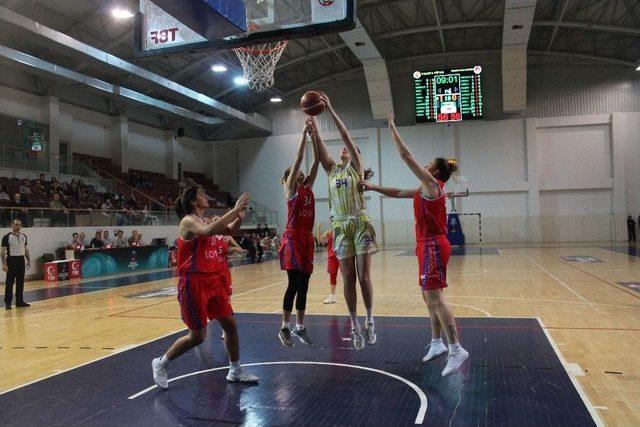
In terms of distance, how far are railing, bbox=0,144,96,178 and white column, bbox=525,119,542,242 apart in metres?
21.8

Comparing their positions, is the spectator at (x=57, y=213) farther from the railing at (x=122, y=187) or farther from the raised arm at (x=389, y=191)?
the raised arm at (x=389, y=191)

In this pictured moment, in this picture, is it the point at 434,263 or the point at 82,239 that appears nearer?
the point at 434,263

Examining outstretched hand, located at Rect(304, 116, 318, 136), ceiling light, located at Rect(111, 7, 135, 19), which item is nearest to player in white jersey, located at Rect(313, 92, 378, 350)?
outstretched hand, located at Rect(304, 116, 318, 136)

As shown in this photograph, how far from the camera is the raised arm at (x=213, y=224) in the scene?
13.1 feet

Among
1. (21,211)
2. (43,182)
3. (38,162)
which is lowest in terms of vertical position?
(21,211)

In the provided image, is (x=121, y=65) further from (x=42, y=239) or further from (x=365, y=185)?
(x=365, y=185)

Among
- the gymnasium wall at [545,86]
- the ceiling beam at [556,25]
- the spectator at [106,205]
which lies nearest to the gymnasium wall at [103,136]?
the spectator at [106,205]

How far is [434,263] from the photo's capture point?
15.3ft

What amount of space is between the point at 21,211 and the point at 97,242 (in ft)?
8.00

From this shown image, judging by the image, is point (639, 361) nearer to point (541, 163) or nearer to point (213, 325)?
point (213, 325)

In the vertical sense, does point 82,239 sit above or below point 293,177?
below

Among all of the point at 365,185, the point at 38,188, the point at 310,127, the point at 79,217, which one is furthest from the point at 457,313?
the point at 38,188

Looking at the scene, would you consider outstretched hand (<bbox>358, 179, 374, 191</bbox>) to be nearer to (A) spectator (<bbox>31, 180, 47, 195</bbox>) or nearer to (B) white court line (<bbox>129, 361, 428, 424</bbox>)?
(B) white court line (<bbox>129, 361, 428, 424</bbox>)

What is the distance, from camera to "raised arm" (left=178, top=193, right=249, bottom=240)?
13.1 feet
